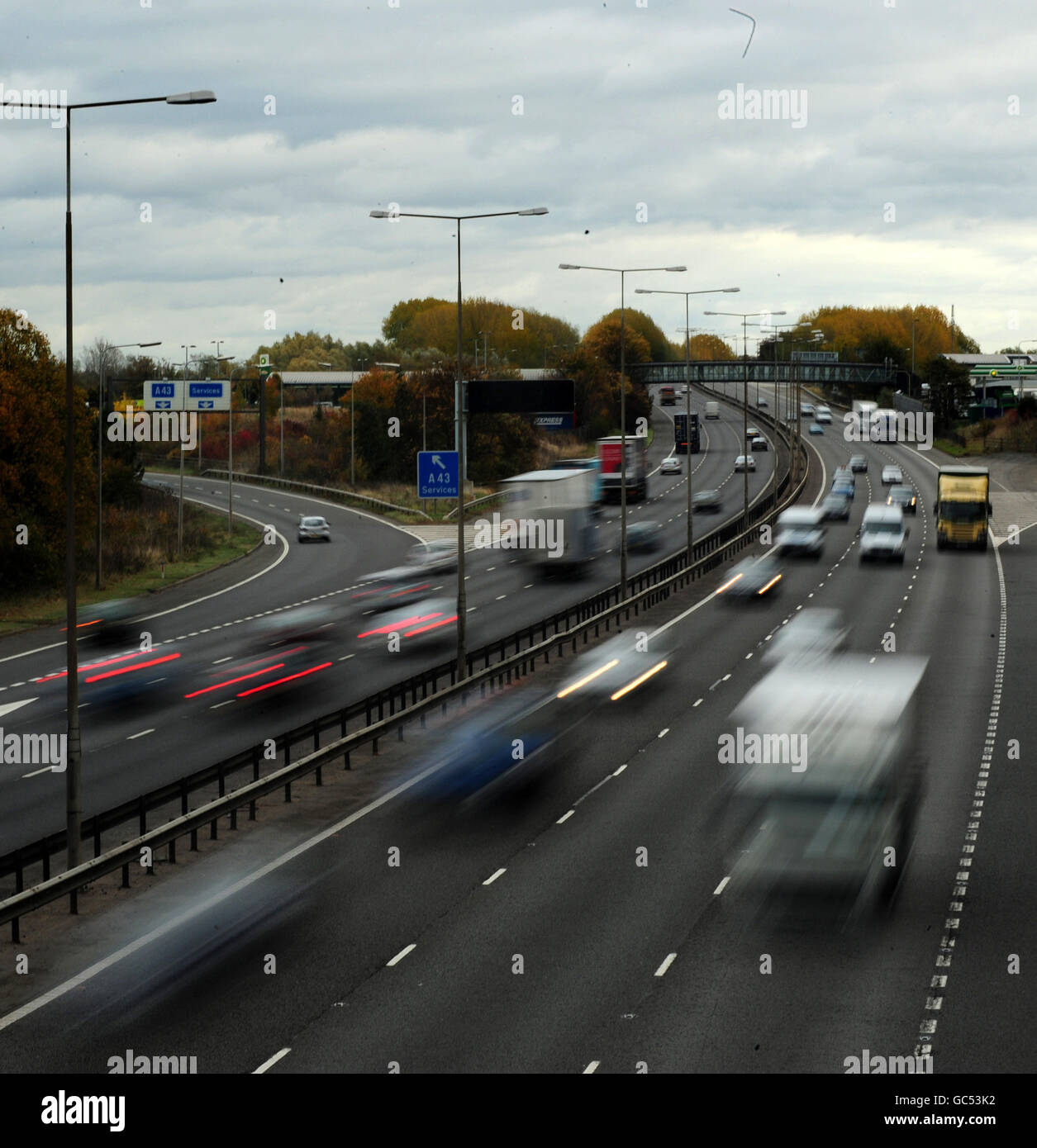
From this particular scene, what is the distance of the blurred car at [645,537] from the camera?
79938 millimetres

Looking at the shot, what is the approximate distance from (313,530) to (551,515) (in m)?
19.1

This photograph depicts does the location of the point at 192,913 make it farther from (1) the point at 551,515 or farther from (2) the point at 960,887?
(1) the point at 551,515

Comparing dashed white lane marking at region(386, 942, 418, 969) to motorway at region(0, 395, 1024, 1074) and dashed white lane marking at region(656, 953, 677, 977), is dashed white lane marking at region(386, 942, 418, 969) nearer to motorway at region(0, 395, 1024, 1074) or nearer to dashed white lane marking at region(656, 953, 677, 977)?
motorway at region(0, 395, 1024, 1074)

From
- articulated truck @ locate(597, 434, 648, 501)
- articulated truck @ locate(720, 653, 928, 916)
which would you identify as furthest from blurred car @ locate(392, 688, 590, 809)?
articulated truck @ locate(597, 434, 648, 501)

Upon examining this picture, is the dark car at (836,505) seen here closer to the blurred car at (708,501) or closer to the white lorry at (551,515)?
the blurred car at (708,501)

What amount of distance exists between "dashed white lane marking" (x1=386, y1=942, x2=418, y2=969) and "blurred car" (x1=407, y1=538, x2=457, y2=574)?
49.6 metres

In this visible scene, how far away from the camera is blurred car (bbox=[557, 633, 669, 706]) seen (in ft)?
133

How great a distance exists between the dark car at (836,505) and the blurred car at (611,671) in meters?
44.2

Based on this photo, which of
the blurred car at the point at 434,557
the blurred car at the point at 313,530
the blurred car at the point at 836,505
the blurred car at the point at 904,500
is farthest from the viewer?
the blurred car at the point at 904,500

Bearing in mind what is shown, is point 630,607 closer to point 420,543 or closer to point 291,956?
point 420,543

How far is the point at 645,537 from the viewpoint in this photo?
8244 cm

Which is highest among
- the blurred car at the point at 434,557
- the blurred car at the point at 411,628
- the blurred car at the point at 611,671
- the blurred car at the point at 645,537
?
the blurred car at the point at 645,537

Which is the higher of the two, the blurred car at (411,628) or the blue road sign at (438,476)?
the blue road sign at (438,476)

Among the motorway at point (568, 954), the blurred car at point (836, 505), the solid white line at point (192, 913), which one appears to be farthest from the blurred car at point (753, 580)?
the solid white line at point (192, 913)
